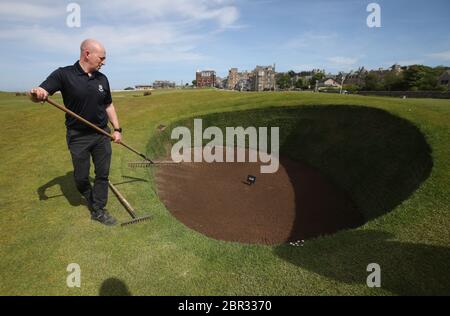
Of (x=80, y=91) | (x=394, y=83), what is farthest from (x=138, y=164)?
(x=394, y=83)

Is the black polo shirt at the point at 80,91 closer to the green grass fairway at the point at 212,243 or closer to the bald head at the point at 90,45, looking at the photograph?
the bald head at the point at 90,45

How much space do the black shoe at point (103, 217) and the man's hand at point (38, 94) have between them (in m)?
3.31

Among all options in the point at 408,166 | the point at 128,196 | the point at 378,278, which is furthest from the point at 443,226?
the point at 128,196

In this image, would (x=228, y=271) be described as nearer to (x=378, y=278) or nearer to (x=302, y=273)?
(x=302, y=273)

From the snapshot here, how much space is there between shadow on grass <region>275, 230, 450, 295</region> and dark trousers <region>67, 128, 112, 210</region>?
5.02 metres

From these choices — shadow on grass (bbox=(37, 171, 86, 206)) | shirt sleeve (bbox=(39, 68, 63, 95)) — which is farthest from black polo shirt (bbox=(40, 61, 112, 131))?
shadow on grass (bbox=(37, 171, 86, 206))

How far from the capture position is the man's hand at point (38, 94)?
5.64m

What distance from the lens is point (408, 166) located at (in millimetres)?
11141

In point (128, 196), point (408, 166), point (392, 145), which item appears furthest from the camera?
point (392, 145)

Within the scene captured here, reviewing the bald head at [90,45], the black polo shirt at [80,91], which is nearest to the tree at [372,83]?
the black polo shirt at [80,91]

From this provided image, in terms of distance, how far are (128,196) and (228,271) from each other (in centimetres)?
528

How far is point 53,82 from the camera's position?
611cm

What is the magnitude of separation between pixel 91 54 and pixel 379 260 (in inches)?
317

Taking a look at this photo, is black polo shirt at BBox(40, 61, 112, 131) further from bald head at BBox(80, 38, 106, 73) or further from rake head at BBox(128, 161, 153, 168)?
rake head at BBox(128, 161, 153, 168)
